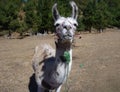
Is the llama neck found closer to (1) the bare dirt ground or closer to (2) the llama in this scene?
(2) the llama

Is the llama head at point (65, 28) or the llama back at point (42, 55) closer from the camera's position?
the llama head at point (65, 28)

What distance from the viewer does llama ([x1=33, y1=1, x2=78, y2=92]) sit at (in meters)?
4.01

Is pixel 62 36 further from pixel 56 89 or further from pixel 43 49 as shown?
pixel 43 49

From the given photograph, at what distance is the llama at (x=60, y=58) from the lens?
13.2ft

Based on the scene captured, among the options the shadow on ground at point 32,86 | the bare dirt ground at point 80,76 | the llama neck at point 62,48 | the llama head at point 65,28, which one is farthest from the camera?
the bare dirt ground at point 80,76

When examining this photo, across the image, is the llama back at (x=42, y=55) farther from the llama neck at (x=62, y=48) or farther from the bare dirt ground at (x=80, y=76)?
the llama neck at (x=62, y=48)

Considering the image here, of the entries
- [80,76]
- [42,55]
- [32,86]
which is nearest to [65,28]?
[42,55]

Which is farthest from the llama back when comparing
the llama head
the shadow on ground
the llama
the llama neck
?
the llama head

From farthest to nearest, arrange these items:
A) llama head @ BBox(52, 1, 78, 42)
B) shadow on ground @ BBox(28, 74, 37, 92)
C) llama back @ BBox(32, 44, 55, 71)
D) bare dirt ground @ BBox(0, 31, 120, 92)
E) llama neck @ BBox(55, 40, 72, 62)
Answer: bare dirt ground @ BBox(0, 31, 120, 92) < shadow on ground @ BBox(28, 74, 37, 92) < llama back @ BBox(32, 44, 55, 71) < llama neck @ BBox(55, 40, 72, 62) < llama head @ BBox(52, 1, 78, 42)

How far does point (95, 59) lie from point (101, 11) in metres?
28.5

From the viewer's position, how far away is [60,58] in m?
4.34

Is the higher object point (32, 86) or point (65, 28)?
point (65, 28)

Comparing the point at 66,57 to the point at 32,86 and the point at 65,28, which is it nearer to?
the point at 65,28

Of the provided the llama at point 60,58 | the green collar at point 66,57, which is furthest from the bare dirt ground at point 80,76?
the green collar at point 66,57
